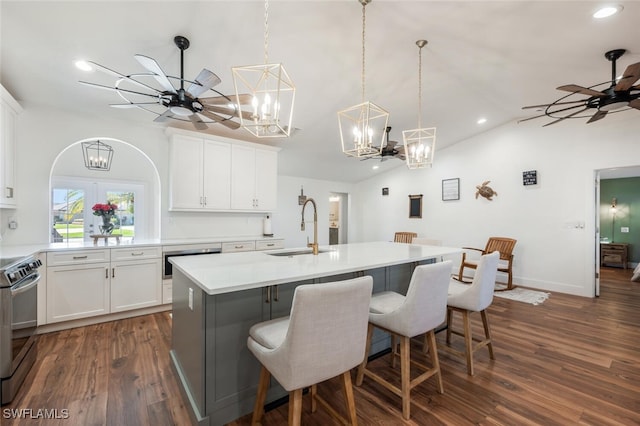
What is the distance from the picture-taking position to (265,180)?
15.4 feet

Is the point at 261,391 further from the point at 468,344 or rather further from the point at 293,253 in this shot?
the point at 468,344

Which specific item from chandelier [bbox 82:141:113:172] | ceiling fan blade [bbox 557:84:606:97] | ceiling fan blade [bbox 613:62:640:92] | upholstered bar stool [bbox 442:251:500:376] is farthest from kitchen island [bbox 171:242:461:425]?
chandelier [bbox 82:141:113:172]

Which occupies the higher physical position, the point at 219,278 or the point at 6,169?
the point at 6,169

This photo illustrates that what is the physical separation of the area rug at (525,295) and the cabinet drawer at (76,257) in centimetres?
559

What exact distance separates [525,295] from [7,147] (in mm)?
6952

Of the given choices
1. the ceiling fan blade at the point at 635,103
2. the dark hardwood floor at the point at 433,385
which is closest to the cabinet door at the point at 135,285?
the dark hardwood floor at the point at 433,385

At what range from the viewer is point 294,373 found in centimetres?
128

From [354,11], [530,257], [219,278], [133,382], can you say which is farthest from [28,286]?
[530,257]

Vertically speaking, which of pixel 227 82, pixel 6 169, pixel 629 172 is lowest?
pixel 6 169

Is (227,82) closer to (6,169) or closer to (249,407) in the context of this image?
(6,169)

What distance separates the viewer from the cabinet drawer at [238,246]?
399 centimetres

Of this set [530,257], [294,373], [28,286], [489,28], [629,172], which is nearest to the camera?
[294,373]

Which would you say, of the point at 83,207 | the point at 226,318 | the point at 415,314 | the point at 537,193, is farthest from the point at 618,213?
the point at 83,207

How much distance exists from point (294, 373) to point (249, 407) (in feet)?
2.61
